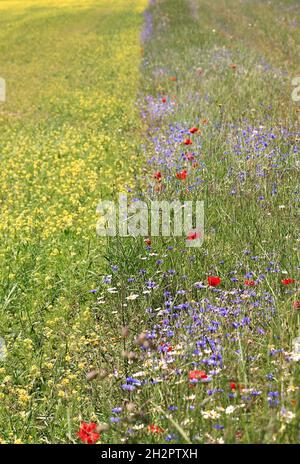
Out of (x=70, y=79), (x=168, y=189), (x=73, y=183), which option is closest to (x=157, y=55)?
(x=70, y=79)

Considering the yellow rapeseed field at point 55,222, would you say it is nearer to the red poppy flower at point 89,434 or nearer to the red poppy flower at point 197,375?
the red poppy flower at point 89,434

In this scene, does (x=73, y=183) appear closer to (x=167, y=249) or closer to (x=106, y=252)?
(x=106, y=252)

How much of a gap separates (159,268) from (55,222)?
2.26 meters

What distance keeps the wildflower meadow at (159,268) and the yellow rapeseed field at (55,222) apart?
0.9 inches

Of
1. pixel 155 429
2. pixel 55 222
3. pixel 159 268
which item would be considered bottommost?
pixel 55 222

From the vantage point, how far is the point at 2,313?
503 cm

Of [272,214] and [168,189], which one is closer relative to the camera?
[272,214]

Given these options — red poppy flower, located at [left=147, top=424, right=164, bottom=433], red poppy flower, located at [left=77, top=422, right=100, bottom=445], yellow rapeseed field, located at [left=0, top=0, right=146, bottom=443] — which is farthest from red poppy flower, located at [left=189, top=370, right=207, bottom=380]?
yellow rapeseed field, located at [left=0, top=0, right=146, bottom=443]

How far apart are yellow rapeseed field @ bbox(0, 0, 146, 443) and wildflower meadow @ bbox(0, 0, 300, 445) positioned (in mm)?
22

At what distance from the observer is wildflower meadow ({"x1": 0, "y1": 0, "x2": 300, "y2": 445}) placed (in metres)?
3.21

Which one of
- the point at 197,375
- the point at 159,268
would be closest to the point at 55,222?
the point at 159,268

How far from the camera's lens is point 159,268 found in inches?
200

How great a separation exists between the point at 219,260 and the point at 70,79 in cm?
1392

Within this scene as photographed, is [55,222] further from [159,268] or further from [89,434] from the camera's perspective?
[89,434]
